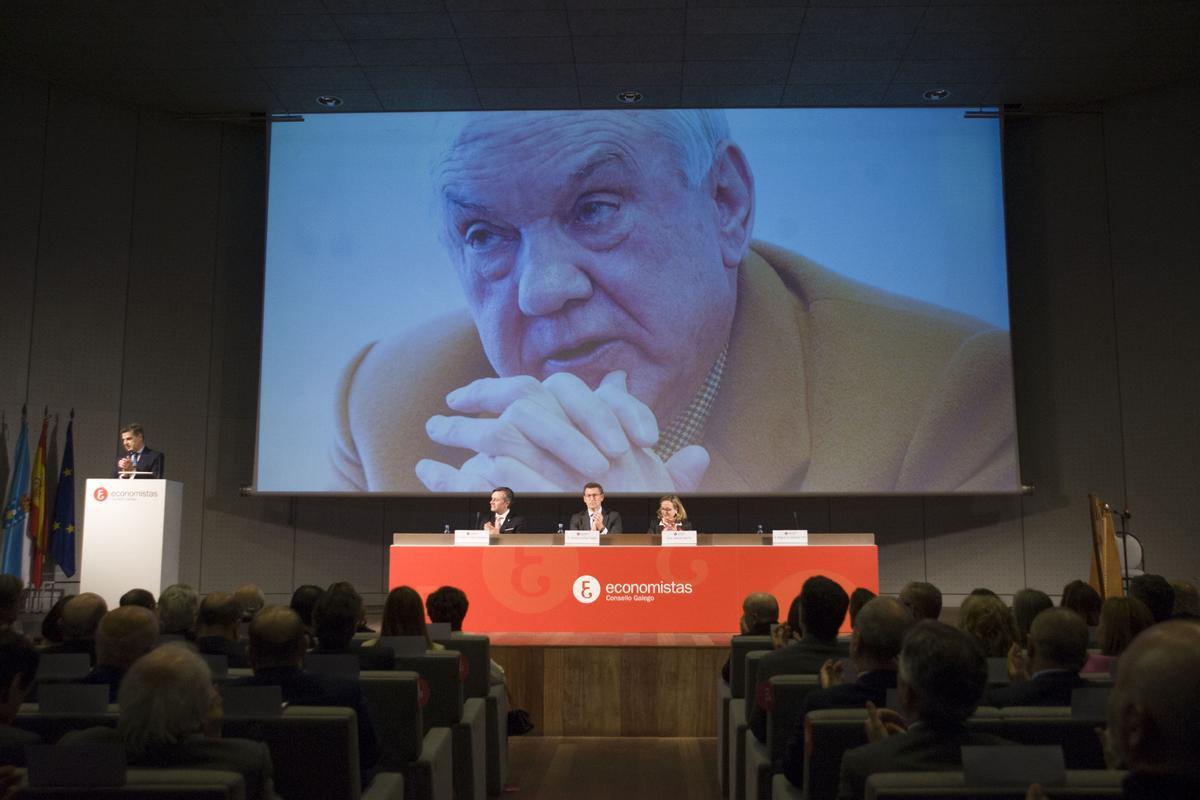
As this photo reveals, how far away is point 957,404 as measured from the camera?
886cm

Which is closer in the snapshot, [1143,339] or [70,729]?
[70,729]

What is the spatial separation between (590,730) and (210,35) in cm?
592

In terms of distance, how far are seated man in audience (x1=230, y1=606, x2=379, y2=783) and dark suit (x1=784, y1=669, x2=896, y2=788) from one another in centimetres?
106

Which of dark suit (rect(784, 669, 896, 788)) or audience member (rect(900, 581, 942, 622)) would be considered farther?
audience member (rect(900, 581, 942, 622))

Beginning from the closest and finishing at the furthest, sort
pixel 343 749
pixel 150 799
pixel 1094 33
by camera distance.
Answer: pixel 150 799
pixel 343 749
pixel 1094 33

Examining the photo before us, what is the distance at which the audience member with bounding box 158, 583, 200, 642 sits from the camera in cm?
400

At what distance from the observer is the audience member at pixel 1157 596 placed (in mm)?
3873

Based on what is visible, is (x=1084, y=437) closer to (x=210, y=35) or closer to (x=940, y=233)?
(x=940, y=233)

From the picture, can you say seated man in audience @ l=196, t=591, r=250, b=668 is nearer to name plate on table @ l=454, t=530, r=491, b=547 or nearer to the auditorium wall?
name plate on table @ l=454, t=530, r=491, b=547

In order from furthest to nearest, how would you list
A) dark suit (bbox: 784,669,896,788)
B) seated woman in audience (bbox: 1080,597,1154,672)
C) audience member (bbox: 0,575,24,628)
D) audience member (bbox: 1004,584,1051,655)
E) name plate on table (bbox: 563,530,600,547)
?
name plate on table (bbox: 563,530,600,547) → audience member (bbox: 1004,584,1051,655) → audience member (bbox: 0,575,24,628) → seated woman in audience (bbox: 1080,597,1154,672) → dark suit (bbox: 784,669,896,788)

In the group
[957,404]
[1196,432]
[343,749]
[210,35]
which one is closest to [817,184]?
[957,404]

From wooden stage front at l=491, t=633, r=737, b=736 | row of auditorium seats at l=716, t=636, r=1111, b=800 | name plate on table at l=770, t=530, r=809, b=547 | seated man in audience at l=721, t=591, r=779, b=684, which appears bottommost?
wooden stage front at l=491, t=633, r=737, b=736

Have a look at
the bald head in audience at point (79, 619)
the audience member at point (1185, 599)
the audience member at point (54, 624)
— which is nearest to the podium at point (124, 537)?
the audience member at point (54, 624)

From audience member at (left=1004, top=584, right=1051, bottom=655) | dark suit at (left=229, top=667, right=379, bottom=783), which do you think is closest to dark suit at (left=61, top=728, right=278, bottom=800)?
dark suit at (left=229, top=667, right=379, bottom=783)
